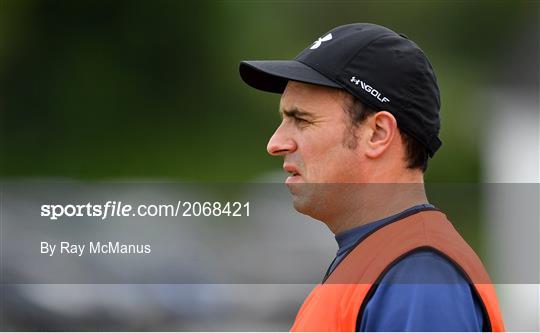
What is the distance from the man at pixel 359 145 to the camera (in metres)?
A: 1.90

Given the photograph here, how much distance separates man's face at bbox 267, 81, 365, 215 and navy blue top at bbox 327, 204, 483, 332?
0.36 m

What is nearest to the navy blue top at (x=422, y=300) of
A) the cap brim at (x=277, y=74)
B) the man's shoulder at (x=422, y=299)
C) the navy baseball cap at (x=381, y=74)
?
the man's shoulder at (x=422, y=299)

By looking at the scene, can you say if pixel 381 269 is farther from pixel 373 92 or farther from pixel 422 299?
pixel 373 92

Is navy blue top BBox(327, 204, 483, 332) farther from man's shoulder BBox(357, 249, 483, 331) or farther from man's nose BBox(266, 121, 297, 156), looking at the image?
man's nose BBox(266, 121, 297, 156)

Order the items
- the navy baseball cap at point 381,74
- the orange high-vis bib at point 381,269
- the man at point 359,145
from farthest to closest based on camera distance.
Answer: the navy baseball cap at point 381,74 → the man at point 359,145 → the orange high-vis bib at point 381,269

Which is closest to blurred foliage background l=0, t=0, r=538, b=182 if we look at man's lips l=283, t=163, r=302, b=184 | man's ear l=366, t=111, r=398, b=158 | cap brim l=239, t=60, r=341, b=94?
cap brim l=239, t=60, r=341, b=94

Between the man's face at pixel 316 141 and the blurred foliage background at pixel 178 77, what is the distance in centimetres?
614

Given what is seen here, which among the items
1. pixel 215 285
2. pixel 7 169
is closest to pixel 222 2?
pixel 7 169

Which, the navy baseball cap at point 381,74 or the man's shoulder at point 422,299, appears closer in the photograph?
the man's shoulder at point 422,299

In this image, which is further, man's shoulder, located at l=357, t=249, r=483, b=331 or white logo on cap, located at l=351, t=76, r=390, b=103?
white logo on cap, located at l=351, t=76, r=390, b=103

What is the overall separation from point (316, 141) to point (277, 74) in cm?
19

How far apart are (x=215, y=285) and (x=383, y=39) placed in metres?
5.38

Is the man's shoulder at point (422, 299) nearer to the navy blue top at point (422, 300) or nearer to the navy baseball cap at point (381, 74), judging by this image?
the navy blue top at point (422, 300)

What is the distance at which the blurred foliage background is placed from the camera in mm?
8469
